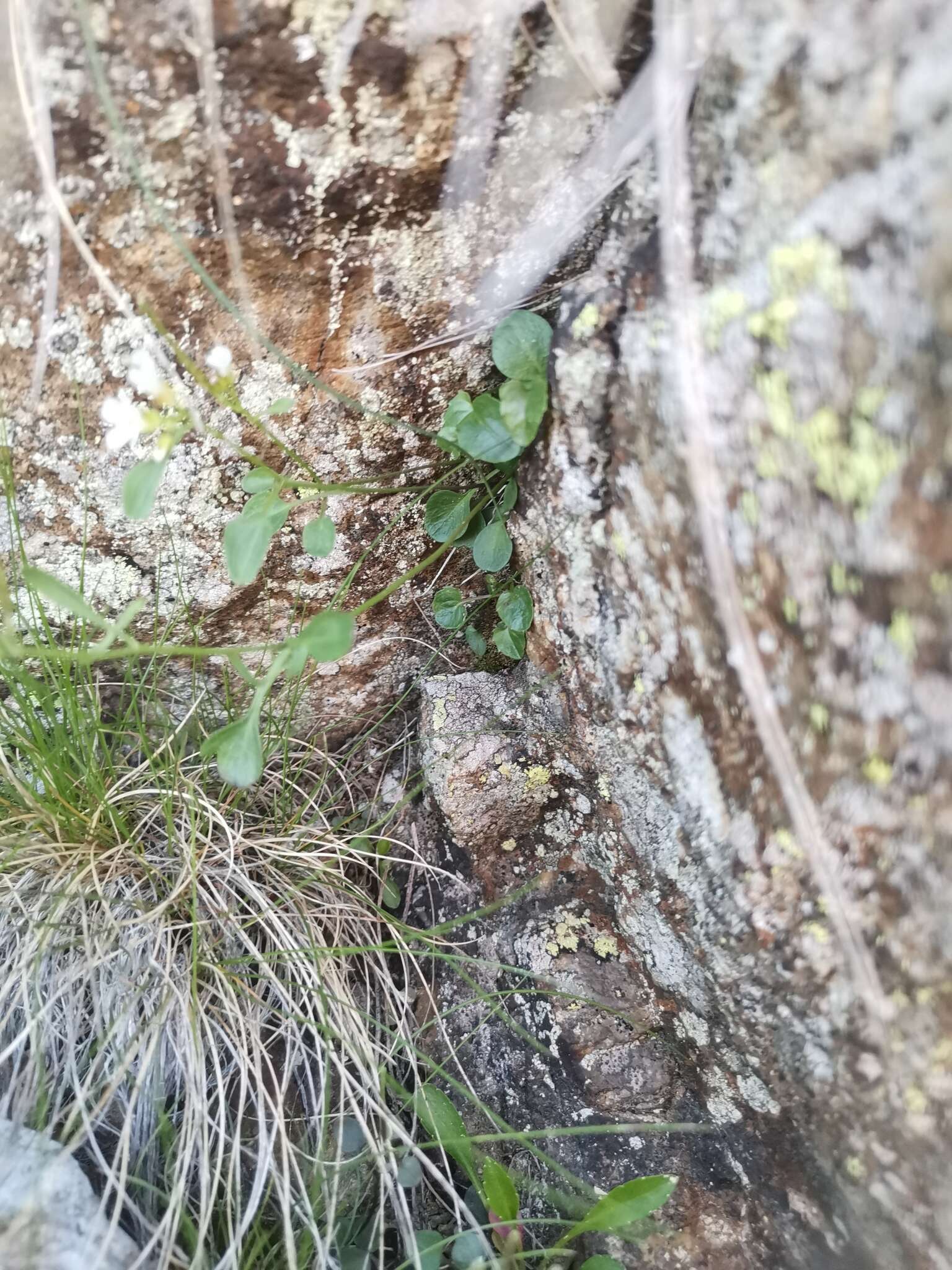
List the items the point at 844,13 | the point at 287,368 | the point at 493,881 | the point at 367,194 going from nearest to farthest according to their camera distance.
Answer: the point at 844,13
the point at 367,194
the point at 287,368
the point at 493,881

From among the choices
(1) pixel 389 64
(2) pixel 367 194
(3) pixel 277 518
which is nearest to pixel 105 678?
(3) pixel 277 518

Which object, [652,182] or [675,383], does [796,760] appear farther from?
[652,182]

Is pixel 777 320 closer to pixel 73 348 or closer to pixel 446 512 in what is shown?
pixel 446 512

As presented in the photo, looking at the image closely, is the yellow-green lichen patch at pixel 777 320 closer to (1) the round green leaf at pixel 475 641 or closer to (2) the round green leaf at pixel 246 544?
(2) the round green leaf at pixel 246 544

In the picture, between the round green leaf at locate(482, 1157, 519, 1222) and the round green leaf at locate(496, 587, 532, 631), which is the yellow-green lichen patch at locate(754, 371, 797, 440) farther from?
the round green leaf at locate(482, 1157, 519, 1222)

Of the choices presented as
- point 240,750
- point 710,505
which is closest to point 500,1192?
point 240,750

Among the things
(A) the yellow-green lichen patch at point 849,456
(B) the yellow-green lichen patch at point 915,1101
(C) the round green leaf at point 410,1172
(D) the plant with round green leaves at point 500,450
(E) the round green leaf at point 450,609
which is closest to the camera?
(A) the yellow-green lichen patch at point 849,456

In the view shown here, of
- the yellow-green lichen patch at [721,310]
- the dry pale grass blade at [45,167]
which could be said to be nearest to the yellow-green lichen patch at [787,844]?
the yellow-green lichen patch at [721,310]
